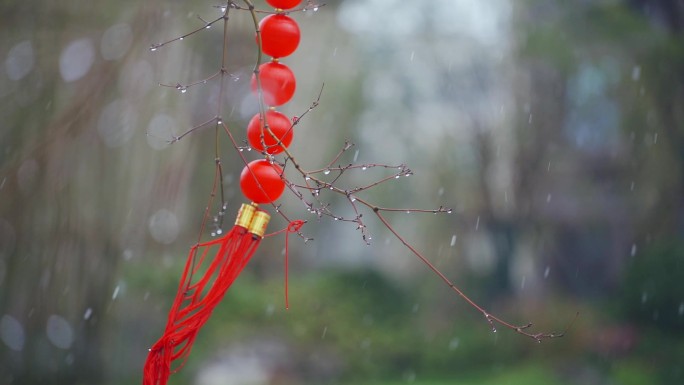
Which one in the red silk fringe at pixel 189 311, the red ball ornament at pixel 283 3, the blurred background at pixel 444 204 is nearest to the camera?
the red silk fringe at pixel 189 311

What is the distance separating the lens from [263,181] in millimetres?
938

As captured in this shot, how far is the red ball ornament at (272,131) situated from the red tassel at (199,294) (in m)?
0.08

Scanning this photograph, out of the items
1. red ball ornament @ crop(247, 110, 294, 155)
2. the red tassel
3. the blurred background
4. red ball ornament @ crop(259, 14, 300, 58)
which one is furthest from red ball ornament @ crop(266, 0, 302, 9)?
the blurred background

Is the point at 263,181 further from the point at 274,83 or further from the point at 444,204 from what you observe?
the point at 444,204

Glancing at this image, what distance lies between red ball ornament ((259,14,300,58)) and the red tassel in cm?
21

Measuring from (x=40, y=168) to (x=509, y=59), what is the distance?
301cm

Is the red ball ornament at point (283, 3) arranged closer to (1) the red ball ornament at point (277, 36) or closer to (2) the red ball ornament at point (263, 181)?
(1) the red ball ornament at point (277, 36)

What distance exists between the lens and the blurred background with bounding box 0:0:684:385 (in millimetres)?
3699

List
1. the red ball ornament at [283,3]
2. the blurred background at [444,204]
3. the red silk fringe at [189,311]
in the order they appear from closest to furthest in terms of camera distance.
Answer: the red silk fringe at [189,311], the red ball ornament at [283,3], the blurred background at [444,204]

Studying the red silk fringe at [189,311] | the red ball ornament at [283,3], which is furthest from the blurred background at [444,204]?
the red silk fringe at [189,311]

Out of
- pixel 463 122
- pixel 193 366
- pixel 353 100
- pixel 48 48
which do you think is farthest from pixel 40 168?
pixel 463 122

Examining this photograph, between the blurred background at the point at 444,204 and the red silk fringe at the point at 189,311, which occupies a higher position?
the red silk fringe at the point at 189,311

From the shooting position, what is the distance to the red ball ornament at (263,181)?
0.94 m

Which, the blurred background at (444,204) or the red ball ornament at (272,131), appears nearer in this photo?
the red ball ornament at (272,131)
